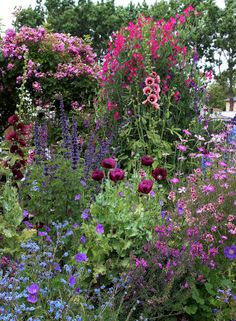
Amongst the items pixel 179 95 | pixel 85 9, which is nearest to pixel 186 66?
pixel 179 95

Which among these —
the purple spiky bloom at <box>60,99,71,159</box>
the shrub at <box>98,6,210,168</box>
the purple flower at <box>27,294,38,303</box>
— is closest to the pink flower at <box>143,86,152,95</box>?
the shrub at <box>98,6,210,168</box>

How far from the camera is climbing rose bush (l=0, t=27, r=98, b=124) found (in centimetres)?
1003

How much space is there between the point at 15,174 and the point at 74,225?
Answer: 885 millimetres

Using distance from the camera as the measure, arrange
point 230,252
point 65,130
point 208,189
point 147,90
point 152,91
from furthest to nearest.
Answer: point 152,91 → point 147,90 → point 65,130 → point 208,189 → point 230,252

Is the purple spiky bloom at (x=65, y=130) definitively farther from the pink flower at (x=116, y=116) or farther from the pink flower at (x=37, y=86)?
the pink flower at (x=37, y=86)

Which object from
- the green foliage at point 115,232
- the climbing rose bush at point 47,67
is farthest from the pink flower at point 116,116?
the climbing rose bush at point 47,67

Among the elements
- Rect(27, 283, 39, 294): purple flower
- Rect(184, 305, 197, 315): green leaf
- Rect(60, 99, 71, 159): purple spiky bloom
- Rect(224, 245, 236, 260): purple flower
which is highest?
Rect(60, 99, 71, 159): purple spiky bloom

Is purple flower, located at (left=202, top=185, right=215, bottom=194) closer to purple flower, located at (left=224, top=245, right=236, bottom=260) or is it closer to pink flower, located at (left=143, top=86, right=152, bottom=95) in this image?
purple flower, located at (left=224, top=245, right=236, bottom=260)

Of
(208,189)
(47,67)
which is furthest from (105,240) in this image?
(47,67)

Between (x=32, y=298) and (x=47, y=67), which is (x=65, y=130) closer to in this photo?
(x=32, y=298)

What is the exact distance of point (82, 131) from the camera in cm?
848

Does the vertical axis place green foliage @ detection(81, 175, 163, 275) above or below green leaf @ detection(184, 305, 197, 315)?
above

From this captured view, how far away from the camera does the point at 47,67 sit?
34.1 ft

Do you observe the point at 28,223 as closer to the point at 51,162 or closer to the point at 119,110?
the point at 51,162
